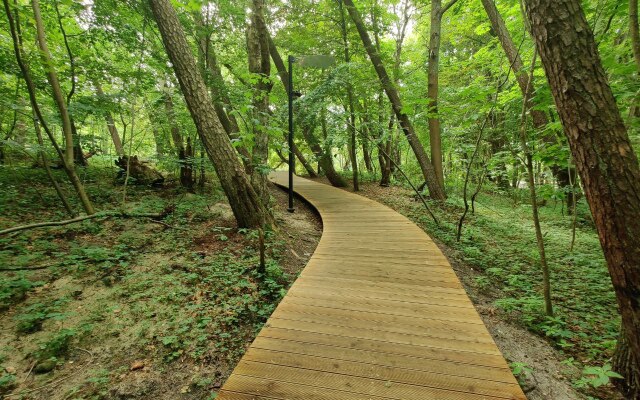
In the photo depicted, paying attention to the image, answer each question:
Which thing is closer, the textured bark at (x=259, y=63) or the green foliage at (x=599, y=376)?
the green foliage at (x=599, y=376)

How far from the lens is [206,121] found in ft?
17.2

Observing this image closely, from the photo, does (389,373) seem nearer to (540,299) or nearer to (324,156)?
(540,299)

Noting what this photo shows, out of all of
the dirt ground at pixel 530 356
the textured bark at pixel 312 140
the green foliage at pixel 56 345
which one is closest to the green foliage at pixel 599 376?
the dirt ground at pixel 530 356

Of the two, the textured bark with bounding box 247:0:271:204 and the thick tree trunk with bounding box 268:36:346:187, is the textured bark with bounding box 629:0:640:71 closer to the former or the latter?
the textured bark with bounding box 247:0:271:204

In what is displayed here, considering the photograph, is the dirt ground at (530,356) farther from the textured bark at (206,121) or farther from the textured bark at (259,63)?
the textured bark at (259,63)

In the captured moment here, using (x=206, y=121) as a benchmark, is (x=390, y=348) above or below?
below

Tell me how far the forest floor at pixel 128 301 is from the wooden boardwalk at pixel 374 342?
2.18 feet

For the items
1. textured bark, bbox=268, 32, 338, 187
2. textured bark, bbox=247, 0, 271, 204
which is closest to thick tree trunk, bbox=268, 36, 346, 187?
textured bark, bbox=268, 32, 338, 187

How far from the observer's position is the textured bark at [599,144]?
6.23 feet

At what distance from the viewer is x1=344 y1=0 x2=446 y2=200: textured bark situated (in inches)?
351

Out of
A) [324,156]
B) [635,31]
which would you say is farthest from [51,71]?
[324,156]

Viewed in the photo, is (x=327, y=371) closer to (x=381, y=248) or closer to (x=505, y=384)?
(x=505, y=384)

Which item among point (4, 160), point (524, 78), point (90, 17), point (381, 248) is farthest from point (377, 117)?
point (4, 160)

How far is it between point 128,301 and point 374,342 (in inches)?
121
